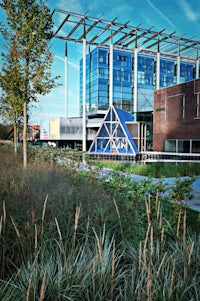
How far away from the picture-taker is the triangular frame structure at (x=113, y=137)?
1866cm

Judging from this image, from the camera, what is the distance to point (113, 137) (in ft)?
64.1

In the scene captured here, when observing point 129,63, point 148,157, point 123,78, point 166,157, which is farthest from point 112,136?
point 129,63

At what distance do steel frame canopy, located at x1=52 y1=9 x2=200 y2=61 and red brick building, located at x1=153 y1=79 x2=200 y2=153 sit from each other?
15.4 m

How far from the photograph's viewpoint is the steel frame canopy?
30672mm

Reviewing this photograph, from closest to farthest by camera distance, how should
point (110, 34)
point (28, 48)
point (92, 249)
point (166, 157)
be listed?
point (92, 249), point (28, 48), point (166, 157), point (110, 34)

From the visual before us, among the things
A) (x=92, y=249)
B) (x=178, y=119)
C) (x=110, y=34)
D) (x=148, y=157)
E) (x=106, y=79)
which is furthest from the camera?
(x=106, y=79)

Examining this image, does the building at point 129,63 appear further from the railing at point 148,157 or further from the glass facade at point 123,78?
the railing at point 148,157

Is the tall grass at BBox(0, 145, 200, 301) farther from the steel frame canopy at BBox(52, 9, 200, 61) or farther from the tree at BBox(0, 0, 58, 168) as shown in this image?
the steel frame canopy at BBox(52, 9, 200, 61)

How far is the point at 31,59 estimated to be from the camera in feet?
28.6

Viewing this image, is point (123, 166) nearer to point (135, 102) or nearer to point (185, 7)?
point (185, 7)

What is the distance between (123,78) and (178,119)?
73.8ft

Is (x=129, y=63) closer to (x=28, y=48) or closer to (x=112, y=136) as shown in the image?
(x=112, y=136)

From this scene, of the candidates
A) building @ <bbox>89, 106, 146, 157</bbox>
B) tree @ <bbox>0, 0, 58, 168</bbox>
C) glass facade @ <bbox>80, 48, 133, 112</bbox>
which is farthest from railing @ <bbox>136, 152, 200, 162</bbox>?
glass facade @ <bbox>80, 48, 133, 112</bbox>

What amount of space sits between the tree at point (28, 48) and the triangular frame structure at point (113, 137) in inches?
410
